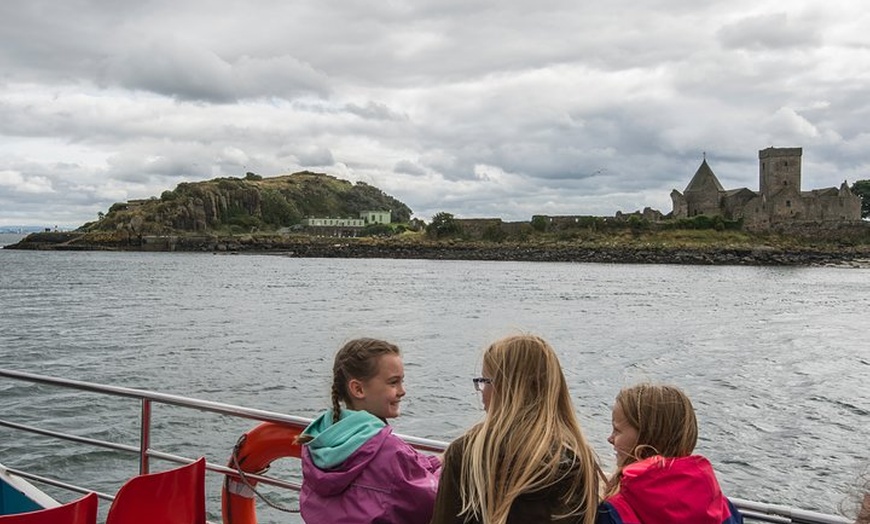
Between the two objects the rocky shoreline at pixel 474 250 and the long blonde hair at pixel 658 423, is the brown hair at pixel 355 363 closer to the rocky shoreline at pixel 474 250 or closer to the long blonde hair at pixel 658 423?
the long blonde hair at pixel 658 423

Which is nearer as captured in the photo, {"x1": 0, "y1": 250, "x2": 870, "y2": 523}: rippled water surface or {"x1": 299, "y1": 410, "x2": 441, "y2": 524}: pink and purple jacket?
{"x1": 299, "y1": 410, "x2": 441, "y2": 524}: pink and purple jacket

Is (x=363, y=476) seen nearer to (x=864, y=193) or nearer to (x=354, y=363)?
(x=354, y=363)

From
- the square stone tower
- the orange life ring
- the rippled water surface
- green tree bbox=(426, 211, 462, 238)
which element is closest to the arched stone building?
the square stone tower

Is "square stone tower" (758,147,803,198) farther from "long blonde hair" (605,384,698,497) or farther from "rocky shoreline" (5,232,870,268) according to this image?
"long blonde hair" (605,384,698,497)

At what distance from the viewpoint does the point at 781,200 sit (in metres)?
119

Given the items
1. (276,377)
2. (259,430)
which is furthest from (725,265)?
(259,430)

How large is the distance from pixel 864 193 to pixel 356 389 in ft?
466

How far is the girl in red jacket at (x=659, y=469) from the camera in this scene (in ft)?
7.98

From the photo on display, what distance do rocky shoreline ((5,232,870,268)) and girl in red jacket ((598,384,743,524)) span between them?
4403 inches

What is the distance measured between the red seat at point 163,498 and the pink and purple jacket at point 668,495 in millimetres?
1907

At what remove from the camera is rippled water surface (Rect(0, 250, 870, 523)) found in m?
14.0

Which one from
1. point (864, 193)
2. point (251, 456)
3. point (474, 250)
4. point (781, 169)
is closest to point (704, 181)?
point (781, 169)

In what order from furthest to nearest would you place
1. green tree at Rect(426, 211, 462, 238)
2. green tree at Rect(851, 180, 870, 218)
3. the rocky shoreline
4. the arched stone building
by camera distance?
green tree at Rect(426, 211, 462, 238) → green tree at Rect(851, 180, 870, 218) → the arched stone building → the rocky shoreline

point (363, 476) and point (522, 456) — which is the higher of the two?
point (522, 456)
